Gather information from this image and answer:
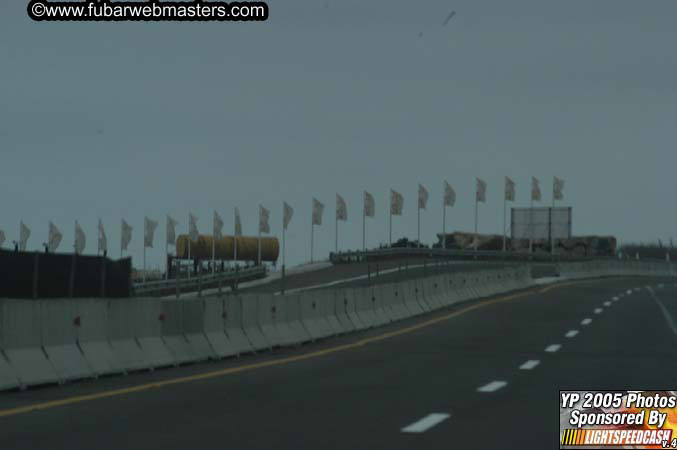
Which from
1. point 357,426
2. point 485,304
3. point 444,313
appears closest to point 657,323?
point 444,313

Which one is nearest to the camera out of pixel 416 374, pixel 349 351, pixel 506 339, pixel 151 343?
pixel 416 374

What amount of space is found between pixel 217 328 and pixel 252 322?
2147 millimetres

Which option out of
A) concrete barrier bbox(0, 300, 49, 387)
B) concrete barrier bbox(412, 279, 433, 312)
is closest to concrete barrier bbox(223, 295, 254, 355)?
concrete barrier bbox(0, 300, 49, 387)

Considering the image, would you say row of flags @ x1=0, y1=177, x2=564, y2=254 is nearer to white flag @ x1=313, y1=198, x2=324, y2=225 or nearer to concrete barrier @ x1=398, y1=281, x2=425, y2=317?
white flag @ x1=313, y1=198, x2=324, y2=225

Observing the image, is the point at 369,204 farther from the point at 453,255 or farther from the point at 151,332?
the point at 151,332

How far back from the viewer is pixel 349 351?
28.2 metres

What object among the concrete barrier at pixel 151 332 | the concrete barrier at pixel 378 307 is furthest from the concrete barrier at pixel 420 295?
the concrete barrier at pixel 151 332

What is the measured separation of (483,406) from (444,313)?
1167 inches

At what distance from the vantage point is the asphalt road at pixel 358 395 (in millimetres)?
13062

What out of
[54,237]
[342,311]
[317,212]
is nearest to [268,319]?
[342,311]

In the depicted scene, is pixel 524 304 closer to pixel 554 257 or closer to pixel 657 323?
pixel 657 323

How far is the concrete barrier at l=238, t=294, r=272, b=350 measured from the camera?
28.2m

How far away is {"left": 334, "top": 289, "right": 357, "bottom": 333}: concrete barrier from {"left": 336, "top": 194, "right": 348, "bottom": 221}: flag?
8528cm

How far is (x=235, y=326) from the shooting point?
2780 centimetres
